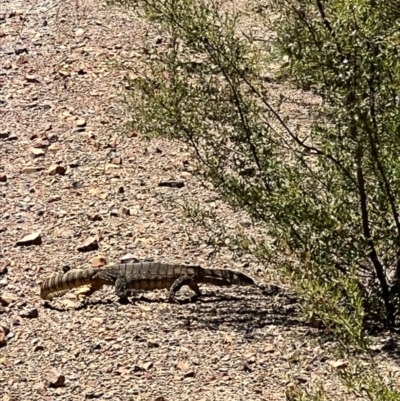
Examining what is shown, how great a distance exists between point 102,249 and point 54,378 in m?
1.84

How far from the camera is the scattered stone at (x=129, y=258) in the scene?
279 inches

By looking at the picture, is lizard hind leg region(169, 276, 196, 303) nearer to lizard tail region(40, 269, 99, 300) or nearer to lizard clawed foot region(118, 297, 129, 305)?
lizard clawed foot region(118, 297, 129, 305)

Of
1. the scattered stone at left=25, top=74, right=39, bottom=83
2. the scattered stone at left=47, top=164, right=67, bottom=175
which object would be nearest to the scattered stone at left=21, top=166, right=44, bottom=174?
the scattered stone at left=47, top=164, right=67, bottom=175

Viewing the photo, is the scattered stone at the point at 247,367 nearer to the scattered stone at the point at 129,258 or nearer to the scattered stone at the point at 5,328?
the scattered stone at the point at 5,328

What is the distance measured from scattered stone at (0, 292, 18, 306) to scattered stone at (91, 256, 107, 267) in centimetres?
60

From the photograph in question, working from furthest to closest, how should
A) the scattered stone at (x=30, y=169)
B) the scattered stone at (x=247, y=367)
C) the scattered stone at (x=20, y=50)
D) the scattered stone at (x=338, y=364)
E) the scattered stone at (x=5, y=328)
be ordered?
the scattered stone at (x=20, y=50) < the scattered stone at (x=30, y=169) < the scattered stone at (x=5, y=328) < the scattered stone at (x=247, y=367) < the scattered stone at (x=338, y=364)

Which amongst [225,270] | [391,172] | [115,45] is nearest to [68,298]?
[225,270]

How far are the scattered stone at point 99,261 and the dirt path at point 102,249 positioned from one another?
5cm

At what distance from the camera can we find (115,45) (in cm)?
1104

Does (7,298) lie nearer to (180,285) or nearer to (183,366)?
(180,285)

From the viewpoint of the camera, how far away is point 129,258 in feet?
23.5

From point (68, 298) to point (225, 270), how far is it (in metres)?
1.00

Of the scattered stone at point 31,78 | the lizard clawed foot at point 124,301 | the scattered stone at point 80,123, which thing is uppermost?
the scattered stone at point 31,78

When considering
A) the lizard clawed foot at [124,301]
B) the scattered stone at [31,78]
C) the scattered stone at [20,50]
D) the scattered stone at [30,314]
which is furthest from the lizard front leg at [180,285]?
the scattered stone at [20,50]
